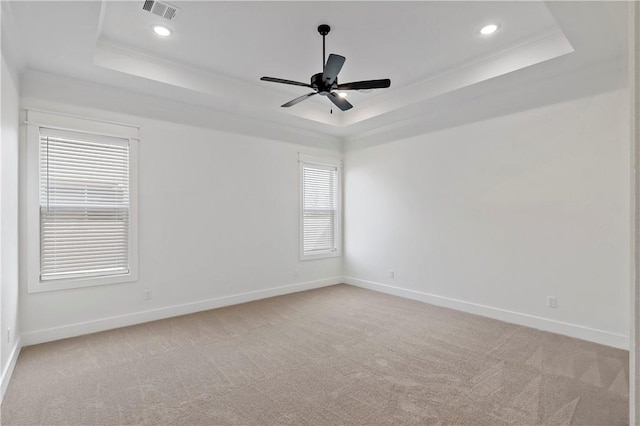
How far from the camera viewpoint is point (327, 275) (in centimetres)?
634

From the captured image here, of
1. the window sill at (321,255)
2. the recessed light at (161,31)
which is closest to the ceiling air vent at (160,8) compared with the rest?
the recessed light at (161,31)

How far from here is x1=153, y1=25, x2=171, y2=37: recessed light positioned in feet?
10.7

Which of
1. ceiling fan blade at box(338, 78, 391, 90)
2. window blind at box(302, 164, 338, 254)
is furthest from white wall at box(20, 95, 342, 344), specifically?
ceiling fan blade at box(338, 78, 391, 90)

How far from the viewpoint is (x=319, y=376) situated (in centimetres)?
289

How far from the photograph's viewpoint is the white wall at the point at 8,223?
2.74 meters

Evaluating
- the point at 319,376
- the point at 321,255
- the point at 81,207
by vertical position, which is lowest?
the point at 319,376

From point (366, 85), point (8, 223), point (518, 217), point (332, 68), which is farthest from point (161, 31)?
point (518, 217)

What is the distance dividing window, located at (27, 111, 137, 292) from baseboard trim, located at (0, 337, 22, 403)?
575mm

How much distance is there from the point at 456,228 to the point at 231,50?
374cm

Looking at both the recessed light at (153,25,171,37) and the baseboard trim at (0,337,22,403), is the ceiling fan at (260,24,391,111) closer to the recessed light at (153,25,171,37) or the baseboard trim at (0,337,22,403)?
the recessed light at (153,25,171,37)

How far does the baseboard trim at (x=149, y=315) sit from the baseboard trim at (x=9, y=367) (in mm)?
210

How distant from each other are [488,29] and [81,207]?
189 inches

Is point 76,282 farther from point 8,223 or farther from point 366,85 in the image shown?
point 366,85

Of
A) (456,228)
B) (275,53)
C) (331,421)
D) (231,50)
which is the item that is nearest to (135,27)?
(231,50)
